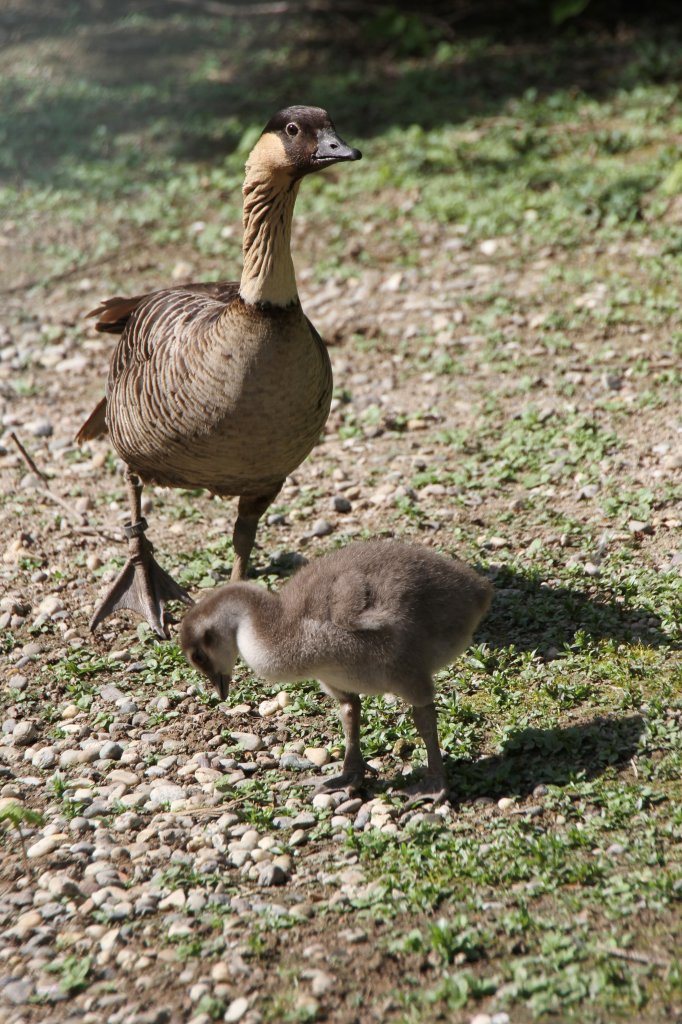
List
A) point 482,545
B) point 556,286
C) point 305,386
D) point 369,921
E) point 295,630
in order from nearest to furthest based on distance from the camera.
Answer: point 369,921
point 295,630
point 305,386
point 482,545
point 556,286

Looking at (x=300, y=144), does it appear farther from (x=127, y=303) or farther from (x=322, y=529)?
(x=322, y=529)

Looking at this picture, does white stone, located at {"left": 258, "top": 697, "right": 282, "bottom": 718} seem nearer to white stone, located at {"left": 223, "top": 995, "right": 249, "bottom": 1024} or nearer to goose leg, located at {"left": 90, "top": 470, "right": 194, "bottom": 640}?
goose leg, located at {"left": 90, "top": 470, "right": 194, "bottom": 640}

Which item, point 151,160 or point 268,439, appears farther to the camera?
point 151,160

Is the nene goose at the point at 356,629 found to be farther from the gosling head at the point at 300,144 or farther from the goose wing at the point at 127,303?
the goose wing at the point at 127,303

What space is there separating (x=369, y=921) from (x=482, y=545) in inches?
109

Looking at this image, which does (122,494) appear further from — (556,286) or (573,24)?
(573,24)

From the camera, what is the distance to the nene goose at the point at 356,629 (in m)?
4.27

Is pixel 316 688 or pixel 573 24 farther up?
pixel 573 24

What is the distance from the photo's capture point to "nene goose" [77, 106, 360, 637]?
17.0 ft

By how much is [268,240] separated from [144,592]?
6.29 ft

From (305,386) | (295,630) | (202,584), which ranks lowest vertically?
(202,584)

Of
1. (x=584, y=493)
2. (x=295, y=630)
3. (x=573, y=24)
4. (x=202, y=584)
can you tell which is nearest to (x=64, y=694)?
(x=202, y=584)

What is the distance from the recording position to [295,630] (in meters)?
4.32

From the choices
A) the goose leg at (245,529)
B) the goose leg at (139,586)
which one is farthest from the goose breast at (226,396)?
the goose leg at (139,586)
